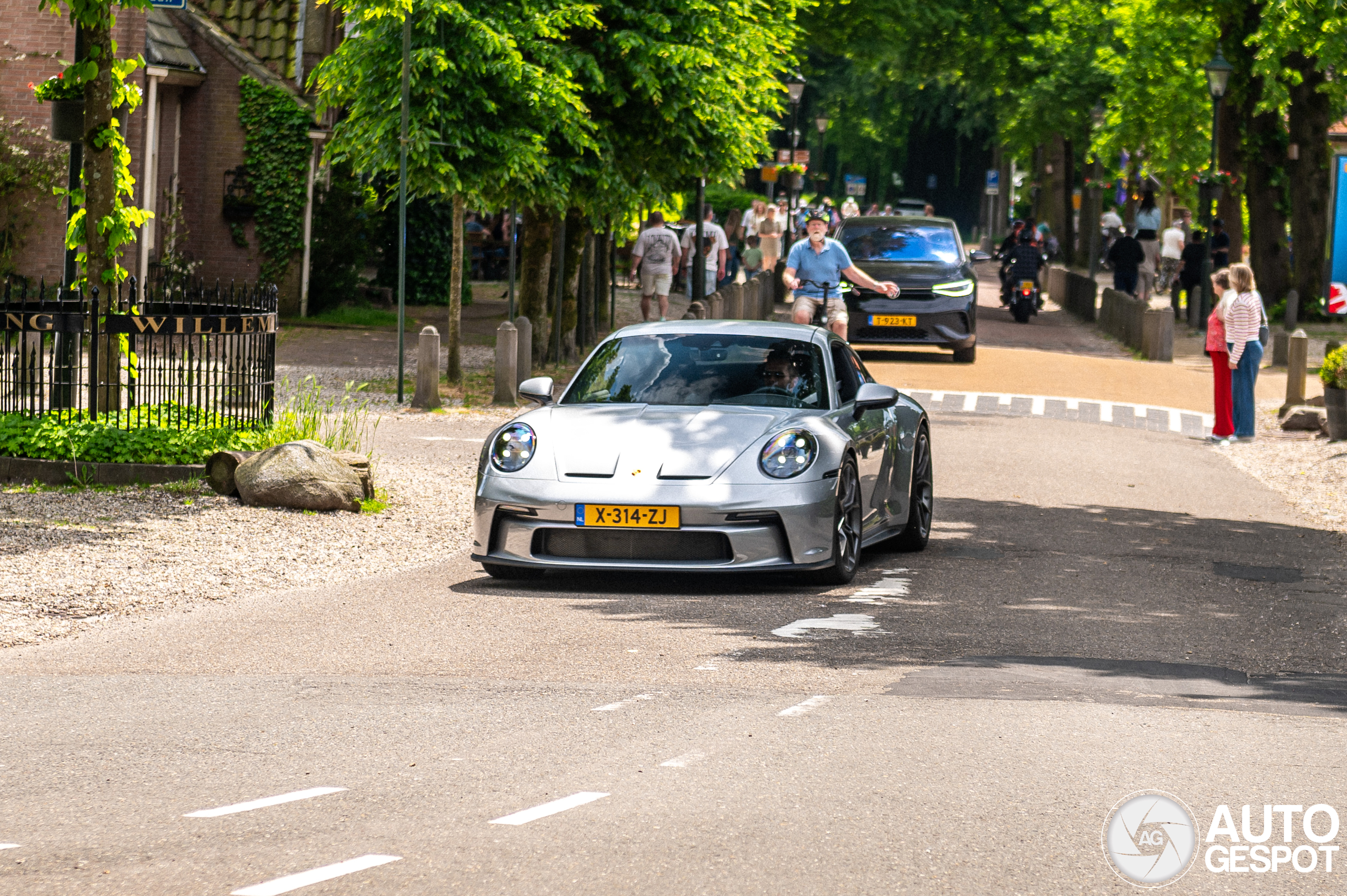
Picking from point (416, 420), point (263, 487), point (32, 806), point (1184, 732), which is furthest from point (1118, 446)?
point (32, 806)

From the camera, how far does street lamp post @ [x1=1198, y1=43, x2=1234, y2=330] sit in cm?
3120

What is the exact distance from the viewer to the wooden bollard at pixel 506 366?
63.9 ft

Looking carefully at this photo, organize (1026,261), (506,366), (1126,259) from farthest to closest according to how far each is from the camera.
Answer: (1126,259) < (1026,261) < (506,366)

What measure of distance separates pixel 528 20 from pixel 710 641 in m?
12.8

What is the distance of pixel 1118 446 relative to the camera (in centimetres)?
1795

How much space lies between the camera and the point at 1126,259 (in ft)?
118

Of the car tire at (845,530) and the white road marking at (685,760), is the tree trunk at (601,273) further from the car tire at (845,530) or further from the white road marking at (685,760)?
the white road marking at (685,760)

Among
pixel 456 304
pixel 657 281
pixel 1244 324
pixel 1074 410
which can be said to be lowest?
pixel 1074 410

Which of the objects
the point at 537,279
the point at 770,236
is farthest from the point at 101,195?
the point at 770,236

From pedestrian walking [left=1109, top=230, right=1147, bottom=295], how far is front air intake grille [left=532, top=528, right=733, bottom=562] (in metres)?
27.7

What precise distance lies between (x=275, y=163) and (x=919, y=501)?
18.6 metres

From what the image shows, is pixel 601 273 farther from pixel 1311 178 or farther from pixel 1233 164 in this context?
pixel 1311 178

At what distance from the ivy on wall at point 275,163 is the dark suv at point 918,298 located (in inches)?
322

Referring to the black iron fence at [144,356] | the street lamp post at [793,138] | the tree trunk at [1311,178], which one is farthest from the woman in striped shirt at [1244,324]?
the street lamp post at [793,138]
